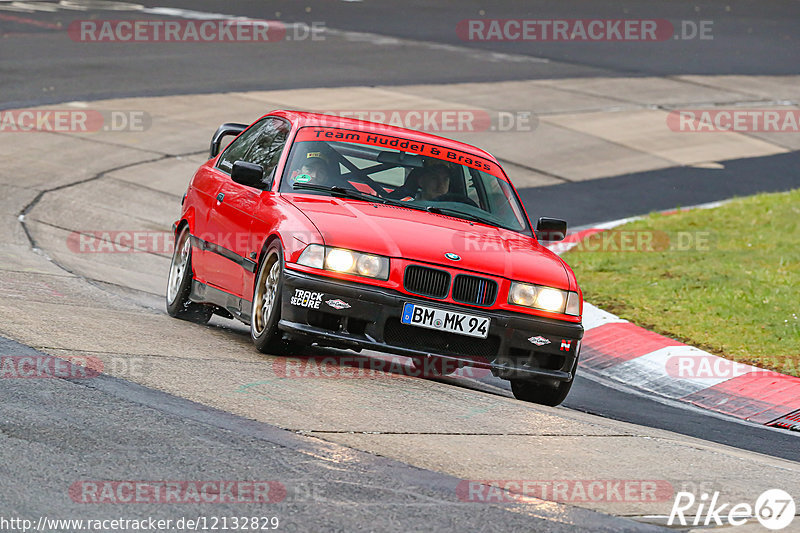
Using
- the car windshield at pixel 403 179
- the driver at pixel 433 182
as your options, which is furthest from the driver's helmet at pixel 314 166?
the driver at pixel 433 182

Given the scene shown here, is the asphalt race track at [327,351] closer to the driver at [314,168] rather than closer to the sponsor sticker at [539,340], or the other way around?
the sponsor sticker at [539,340]

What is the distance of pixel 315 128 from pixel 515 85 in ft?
55.0

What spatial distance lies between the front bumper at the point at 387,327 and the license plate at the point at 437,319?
0.10 feet

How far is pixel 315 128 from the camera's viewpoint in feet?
29.7

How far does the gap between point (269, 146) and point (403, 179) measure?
1.12 m

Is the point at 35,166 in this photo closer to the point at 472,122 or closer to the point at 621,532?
the point at 472,122

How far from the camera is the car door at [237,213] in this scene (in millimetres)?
8539

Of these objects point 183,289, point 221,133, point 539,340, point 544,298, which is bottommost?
point 183,289

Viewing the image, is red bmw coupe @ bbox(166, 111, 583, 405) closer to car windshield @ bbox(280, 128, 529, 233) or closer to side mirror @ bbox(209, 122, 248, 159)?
car windshield @ bbox(280, 128, 529, 233)

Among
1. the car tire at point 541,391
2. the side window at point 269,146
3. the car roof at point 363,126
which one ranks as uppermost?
the car roof at point 363,126

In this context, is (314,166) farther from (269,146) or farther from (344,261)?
(344,261)

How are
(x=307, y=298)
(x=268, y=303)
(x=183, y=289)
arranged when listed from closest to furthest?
(x=307, y=298) → (x=268, y=303) → (x=183, y=289)

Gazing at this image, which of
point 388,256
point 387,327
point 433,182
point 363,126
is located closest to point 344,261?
point 388,256

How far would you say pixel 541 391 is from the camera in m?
8.26
